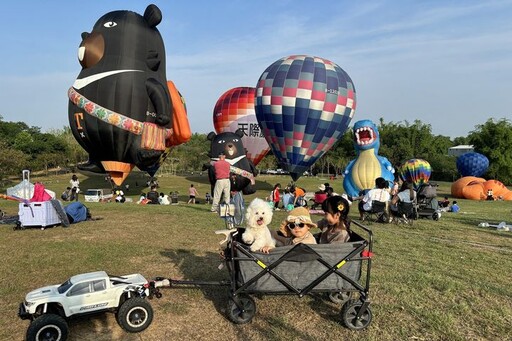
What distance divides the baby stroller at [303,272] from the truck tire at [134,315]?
0.93 meters

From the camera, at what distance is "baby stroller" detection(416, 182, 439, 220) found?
12.8 m

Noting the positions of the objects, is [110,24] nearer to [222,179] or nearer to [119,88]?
[119,88]

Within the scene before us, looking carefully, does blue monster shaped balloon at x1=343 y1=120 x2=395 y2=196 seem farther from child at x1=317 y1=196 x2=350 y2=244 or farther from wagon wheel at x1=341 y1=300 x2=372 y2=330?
wagon wheel at x1=341 y1=300 x2=372 y2=330

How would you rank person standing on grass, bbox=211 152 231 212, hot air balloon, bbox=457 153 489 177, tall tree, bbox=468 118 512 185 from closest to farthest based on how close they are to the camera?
person standing on grass, bbox=211 152 231 212 < hot air balloon, bbox=457 153 489 177 < tall tree, bbox=468 118 512 185

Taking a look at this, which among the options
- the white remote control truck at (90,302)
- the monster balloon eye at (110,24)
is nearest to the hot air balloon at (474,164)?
the monster balloon eye at (110,24)

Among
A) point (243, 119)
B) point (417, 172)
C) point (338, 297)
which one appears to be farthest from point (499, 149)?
point (338, 297)

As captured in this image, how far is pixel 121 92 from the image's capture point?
16844mm

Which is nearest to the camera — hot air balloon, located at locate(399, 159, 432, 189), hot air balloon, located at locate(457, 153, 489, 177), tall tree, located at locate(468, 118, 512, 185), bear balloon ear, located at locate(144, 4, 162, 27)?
bear balloon ear, located at locate(144, 4, 162, 27)

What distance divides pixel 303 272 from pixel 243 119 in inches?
1188

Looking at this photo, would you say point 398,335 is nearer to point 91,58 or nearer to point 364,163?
point 91,58

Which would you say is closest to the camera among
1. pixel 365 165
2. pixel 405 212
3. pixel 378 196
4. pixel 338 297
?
pixel 338 297

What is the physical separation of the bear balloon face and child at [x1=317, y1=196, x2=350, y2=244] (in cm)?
1406

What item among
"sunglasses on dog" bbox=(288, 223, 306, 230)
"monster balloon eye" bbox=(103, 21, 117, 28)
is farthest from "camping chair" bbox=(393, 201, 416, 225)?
"monster balloon eye" bbox=(103, 21, 117, 28)

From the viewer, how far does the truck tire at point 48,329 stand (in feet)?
12.5
